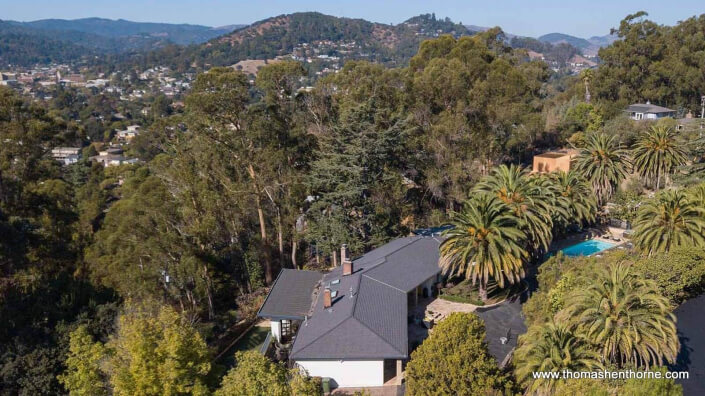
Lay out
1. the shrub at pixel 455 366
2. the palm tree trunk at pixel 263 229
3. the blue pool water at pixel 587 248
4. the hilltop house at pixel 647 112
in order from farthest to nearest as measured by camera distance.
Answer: the hilltop house at pixel 647 112 < the blue pool water at pixel 587 248 < the palm tree trunk at pixel 263 229 < the shrub at pixel 455 366

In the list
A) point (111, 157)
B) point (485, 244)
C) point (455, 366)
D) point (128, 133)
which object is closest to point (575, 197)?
point (485, 244)

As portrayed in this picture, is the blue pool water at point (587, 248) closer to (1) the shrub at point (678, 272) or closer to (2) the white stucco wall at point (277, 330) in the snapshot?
(1) the shrub at point (678, 272)

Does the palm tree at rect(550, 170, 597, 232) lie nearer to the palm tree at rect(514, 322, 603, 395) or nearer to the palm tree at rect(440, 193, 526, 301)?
the palm tree at rect(440, 193, 526, 301)

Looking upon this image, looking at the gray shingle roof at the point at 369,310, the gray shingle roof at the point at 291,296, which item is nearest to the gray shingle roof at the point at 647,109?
the gray shingle roof at the point at 369,310

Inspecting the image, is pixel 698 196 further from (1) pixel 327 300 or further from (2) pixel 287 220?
(2) pixel 287 220

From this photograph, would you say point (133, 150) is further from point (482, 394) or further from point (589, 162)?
point (482, 394)

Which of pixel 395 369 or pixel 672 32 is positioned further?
pixel 672 32

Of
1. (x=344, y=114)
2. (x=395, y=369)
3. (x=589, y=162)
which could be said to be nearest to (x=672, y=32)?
(x=589, y=162)
